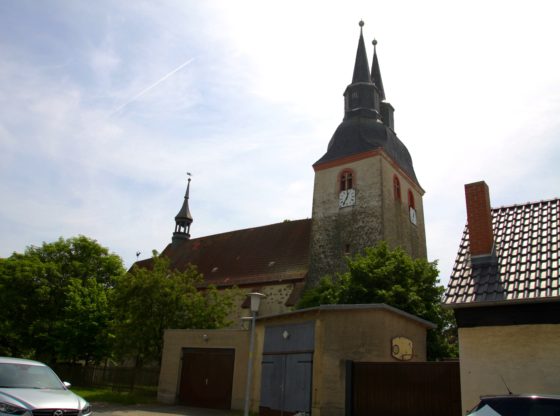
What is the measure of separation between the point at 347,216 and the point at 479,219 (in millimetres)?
18702

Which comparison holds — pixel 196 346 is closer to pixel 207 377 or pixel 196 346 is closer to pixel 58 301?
pixel 207 377

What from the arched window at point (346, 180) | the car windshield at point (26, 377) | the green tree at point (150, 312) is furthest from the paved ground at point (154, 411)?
the arched window at point (346, 180)

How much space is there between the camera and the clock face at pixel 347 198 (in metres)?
30.0

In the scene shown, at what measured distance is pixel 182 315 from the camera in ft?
70.8

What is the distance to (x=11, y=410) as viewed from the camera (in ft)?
23.0

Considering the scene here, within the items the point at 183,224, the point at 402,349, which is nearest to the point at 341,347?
the point at 402,349

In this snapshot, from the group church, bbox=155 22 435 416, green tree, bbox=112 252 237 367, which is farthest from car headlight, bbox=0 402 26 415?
green tree, bbox=112 252 237 367

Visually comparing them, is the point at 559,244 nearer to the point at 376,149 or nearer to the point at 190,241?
the point at 376,149

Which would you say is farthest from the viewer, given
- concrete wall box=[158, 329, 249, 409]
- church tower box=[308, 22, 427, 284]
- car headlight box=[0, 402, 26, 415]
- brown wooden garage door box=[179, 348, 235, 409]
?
church tower box=[308, 22, 427, 284]

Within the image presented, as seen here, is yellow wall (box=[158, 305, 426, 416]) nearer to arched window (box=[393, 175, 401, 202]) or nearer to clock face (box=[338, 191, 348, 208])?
clock face (box=[338, 191, 348, 208])

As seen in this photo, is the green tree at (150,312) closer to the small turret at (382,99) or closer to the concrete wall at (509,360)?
the concrete wall at (509,360)

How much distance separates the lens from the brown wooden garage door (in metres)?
16.4

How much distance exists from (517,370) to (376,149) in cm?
2186

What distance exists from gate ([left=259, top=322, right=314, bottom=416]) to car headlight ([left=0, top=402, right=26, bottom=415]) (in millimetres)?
7439
